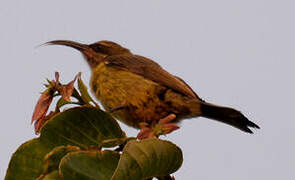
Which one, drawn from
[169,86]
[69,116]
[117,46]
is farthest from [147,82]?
[69,116]

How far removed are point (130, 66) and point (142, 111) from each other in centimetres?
78

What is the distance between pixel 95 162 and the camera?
73.8 inches

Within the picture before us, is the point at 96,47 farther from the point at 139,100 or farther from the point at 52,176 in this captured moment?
the point at 52,176

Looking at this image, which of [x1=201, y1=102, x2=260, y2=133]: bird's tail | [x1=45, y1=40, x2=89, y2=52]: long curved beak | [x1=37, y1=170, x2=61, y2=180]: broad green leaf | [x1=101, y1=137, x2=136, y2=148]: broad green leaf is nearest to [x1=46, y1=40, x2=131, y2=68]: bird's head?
[x1=45, y1=40, x2=89, y2=52]: long curved beak

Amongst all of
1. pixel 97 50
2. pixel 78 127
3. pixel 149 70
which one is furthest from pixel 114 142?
pixel 97 50

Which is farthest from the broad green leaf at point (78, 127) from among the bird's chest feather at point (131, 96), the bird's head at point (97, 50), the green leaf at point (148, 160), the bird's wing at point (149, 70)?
the bird's head at point (97, 50)

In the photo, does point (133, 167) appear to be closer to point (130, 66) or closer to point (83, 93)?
point (83, 93)

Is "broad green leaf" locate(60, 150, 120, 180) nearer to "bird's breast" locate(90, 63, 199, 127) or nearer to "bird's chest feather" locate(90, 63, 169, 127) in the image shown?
"bird's breast" locate(90, 63, 199, 127)

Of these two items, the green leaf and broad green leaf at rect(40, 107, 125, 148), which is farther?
broad green leaf at rect(40, 107, 125, 148)

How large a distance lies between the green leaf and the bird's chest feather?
1.72 m

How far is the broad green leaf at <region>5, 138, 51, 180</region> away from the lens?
6.88ft

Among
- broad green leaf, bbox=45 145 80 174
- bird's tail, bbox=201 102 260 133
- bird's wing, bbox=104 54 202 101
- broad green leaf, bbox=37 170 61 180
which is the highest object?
broad green leaf, bbox=45 145 80 174

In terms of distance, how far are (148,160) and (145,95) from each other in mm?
1978

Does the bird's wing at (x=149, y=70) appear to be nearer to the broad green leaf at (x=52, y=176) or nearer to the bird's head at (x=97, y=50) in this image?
the bird's head at (x=97, y=50)
